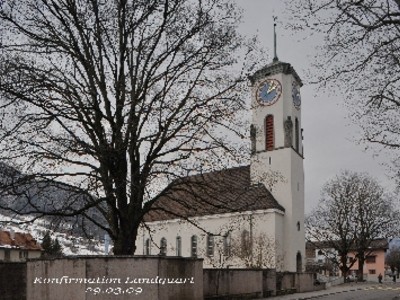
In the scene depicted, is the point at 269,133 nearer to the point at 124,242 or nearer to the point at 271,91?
the point at 271,91

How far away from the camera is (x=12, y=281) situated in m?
20.8

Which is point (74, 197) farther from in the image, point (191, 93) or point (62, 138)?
point (191, 93)

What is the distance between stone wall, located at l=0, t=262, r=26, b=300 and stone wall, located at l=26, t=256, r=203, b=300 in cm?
573

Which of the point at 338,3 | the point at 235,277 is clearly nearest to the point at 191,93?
the point at 338,3

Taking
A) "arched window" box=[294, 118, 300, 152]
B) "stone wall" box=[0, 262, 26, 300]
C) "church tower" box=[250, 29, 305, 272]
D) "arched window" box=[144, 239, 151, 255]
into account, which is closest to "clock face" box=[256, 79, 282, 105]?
"church tower" box=[250, 29, 305, 272]

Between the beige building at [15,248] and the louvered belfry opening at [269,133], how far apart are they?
34573 mm

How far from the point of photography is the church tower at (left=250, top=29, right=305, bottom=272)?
46906mm

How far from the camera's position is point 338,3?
36.8ft

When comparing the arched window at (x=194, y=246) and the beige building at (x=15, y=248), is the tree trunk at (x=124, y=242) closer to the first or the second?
the arched window at (x=194, y=246)

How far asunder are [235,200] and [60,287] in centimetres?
594

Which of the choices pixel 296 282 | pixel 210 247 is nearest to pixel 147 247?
pixel 210 247

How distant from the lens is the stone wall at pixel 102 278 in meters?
14.4

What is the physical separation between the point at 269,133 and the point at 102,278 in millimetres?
36771

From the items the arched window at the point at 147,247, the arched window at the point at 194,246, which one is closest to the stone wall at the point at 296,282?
the arched window at the point at 194,246
